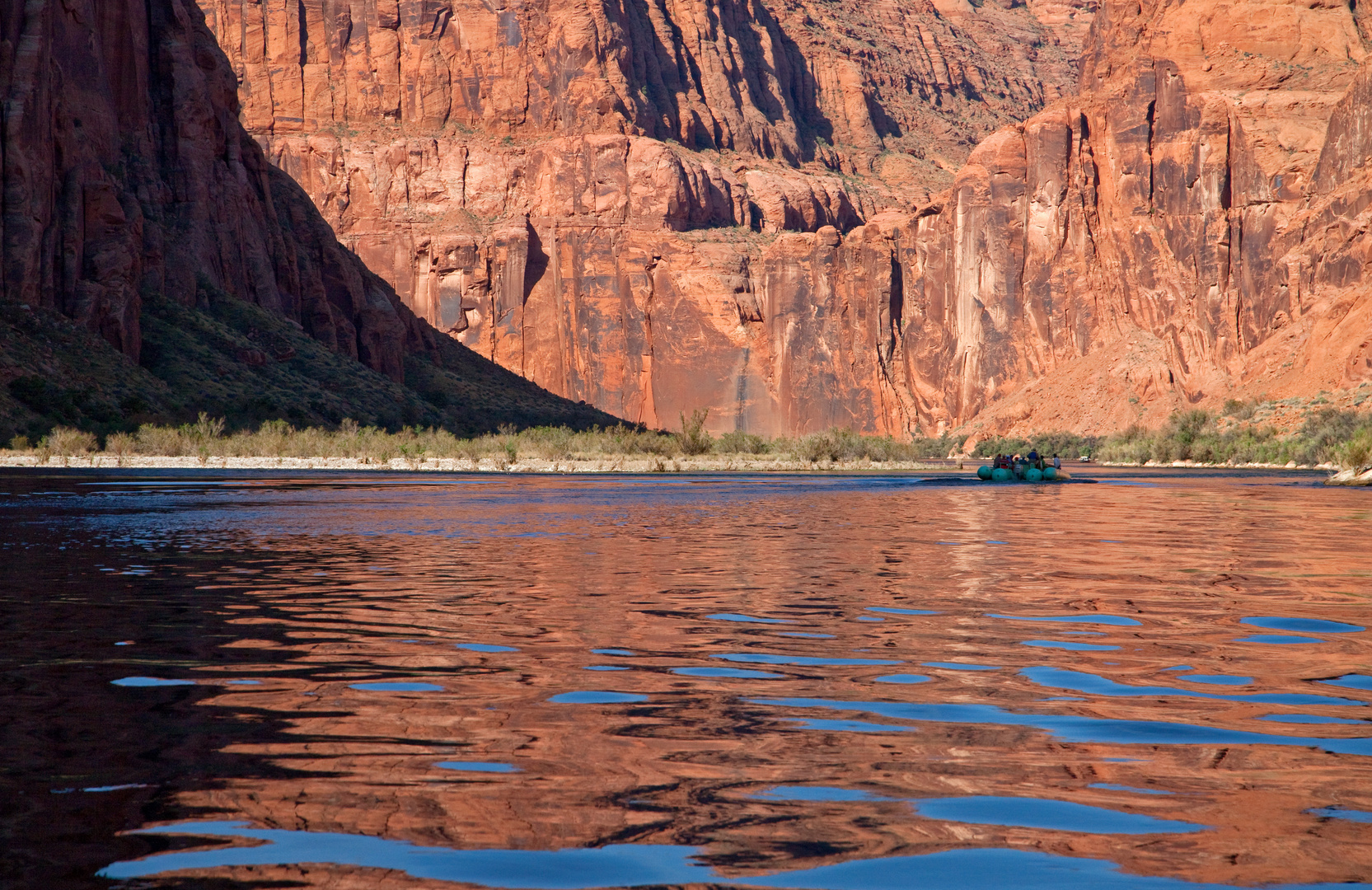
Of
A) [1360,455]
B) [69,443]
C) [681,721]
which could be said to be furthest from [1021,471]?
[681,721]

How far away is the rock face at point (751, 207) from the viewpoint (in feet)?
401

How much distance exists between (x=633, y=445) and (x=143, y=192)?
33170 mm

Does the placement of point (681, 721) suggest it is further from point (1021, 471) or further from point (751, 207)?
point (751, 207)

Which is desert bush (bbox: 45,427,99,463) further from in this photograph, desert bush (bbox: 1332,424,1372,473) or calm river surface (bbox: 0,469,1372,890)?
desert bush (bbox: 1332,424,1372,473)

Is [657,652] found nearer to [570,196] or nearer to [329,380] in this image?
[329,380]

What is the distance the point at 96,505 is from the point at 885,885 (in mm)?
29312

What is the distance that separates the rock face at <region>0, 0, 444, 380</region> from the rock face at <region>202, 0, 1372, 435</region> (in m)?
49.4

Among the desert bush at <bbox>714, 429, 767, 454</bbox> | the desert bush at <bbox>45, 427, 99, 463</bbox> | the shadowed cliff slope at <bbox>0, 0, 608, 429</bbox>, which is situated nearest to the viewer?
the desert bush at <bbox>45, 427, 99, 463</bbox>

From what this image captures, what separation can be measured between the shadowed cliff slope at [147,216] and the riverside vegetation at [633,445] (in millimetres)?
3916

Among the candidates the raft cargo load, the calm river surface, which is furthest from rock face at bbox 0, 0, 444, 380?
the calm river surface

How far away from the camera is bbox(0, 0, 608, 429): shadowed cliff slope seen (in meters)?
66.4

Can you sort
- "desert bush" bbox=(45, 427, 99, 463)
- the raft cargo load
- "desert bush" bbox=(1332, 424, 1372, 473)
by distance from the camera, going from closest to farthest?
A: "desert bush" bbox=(1332, 424, 1372, 473), the raft cargo load, "desert bush" bbox=(45, 427, 99, 463)

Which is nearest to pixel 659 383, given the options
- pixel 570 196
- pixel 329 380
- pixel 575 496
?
pixel 570 196

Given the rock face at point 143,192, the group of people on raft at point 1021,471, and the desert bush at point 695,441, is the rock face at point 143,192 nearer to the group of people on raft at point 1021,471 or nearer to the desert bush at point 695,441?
the desert bush at point 695,441
